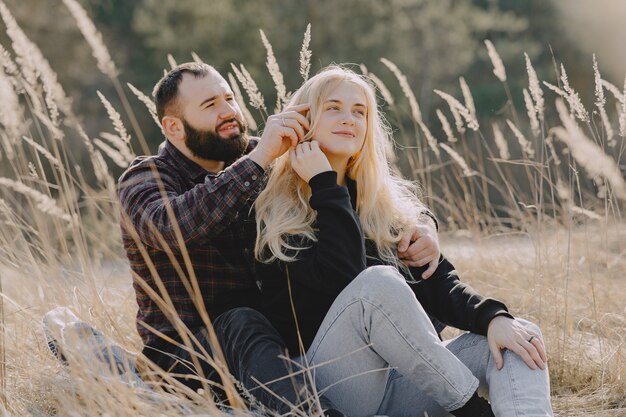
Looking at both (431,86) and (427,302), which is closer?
(427,302)

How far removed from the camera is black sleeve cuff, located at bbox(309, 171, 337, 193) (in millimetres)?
2035

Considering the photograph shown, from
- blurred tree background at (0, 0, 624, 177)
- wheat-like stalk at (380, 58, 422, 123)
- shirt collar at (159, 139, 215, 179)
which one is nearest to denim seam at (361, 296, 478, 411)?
shirt collar at (159, 139, 215, 179)

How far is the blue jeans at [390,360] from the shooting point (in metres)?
1.79

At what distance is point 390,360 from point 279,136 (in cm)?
67

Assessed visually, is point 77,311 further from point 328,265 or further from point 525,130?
point 525,130

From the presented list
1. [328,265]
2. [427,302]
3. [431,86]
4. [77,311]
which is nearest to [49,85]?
[77,311]

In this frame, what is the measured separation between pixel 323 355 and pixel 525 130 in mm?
10092

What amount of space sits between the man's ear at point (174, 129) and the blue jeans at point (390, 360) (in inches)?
30.8

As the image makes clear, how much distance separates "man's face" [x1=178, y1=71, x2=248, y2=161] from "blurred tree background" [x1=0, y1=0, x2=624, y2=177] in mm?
8060

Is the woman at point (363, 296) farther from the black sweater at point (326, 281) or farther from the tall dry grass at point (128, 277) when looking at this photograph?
the tall dry grass at point (128, 277)

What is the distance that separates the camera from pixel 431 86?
12.7 meters

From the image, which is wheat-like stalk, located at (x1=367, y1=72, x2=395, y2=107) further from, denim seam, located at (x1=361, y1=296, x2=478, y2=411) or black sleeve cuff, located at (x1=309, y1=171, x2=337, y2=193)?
denim seam, located at (x1=361, y1=296, x2=478, y2=411)

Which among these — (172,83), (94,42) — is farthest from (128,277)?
(94,42)

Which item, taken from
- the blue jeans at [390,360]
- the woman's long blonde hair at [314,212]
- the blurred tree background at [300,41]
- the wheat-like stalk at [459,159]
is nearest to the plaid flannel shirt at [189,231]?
the woman's long blonde hair at [314,212]
